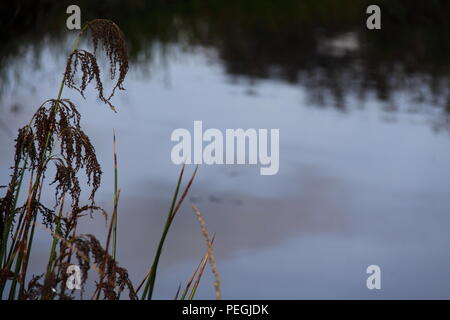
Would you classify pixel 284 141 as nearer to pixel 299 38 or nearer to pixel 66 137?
pixel 299 38

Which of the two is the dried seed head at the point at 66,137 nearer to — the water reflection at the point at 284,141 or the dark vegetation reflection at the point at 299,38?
the water reflection at the point at 284,141

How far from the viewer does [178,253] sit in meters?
4.12

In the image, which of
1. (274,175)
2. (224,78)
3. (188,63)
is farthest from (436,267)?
(188,63)

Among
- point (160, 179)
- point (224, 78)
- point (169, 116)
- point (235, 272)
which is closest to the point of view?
point (235, 272)

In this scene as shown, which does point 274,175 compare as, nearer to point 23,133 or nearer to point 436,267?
point 436,267

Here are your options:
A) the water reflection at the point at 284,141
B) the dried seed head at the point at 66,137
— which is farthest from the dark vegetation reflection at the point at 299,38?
the dried seed head at the point at 66,137

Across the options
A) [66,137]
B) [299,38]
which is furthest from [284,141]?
[66,137]

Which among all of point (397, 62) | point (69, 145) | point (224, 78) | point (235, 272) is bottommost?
point (69, 145)

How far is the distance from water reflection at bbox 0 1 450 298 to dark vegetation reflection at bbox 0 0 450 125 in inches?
1.0

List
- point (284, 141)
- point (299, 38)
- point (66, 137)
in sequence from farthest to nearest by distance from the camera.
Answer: point (299, 38) < point (284, 141) < point (66, 137)

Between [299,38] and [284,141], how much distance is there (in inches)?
142

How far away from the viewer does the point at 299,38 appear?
9.42 meters

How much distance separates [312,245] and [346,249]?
0.17 metres

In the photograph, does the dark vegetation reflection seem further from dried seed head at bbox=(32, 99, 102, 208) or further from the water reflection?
dried seed head at bbox=(32, 99, 102, 208)
